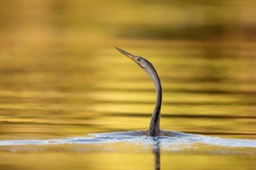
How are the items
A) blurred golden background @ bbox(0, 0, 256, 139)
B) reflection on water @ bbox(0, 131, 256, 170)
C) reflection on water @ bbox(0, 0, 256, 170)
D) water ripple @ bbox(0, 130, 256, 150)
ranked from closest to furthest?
reflection on water @ bbox(0, 0, 256, 170)
reflection on water @ bbox(0, 131, 256, 170)
water ripple @ bbox(0, 130, 256, 150)
blurred golden background @ bbox(0, 0, 256, 139)

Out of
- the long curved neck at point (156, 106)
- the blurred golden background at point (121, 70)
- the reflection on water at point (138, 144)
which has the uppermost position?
the blurred golden background at point (121, 70)

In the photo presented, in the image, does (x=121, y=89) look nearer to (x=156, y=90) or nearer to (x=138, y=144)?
(x=156, y=90)

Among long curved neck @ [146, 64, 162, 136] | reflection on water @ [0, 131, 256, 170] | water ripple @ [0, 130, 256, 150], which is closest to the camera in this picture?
reflection on water @ [0, 131, 256, 170]

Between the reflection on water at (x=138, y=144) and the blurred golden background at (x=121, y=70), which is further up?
the blurred golden background at (x=121, y=70)

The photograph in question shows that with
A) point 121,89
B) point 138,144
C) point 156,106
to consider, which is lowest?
point 138,144

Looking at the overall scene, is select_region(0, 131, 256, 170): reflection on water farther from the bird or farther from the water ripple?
the bird

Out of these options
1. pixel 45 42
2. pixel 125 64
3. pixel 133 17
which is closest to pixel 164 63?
pixel 125 64

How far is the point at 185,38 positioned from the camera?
33.9 meters

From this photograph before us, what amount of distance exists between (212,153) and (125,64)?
43.1 feet

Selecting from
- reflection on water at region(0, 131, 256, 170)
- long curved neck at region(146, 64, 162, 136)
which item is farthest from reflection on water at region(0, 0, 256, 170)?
long curved neck at region(146, 64, 162, 136)

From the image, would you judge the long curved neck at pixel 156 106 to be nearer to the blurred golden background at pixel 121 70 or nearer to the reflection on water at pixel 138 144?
the reflection on water at pixel 138 144

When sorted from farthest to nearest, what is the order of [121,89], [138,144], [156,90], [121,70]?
[121,70]
[121,89]
[156,90]
[138,144]

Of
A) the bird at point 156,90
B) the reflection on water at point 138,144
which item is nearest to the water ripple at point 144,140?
the reflection on water at point 138,144

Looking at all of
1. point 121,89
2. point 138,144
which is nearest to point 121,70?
point 121,89
